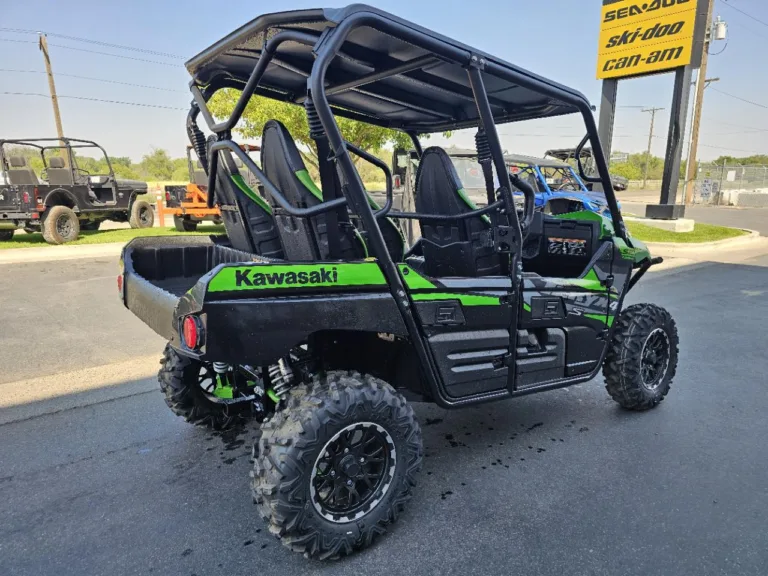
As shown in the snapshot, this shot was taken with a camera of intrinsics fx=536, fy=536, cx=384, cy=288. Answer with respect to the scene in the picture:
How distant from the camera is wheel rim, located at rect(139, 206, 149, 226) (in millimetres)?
15641

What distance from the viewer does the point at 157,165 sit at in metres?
73.6

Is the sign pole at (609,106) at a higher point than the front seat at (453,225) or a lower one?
higher

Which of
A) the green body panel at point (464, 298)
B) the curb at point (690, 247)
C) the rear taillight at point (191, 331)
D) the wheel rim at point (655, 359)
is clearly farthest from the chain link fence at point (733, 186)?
the rear taillight at point (191, 331)

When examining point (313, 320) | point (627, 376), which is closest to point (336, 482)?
point (313, 320)

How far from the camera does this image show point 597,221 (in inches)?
143

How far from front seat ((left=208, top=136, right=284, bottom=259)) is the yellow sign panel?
588 inches

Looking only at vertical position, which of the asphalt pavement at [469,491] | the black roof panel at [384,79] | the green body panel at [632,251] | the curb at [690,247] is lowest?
the curb at [690,247]

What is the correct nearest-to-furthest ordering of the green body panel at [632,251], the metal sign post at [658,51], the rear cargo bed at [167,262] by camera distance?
the rear cargo bed at [167,262], the green body panel at [632,251], the metal sign post at [658,51]

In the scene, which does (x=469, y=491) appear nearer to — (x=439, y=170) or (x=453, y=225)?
(x=453, y=225)

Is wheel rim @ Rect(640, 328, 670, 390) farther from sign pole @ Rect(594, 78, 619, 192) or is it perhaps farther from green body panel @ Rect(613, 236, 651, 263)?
sign pole @ Rect(594, 78, 619, 192)

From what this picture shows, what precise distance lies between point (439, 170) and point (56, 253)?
10539mm

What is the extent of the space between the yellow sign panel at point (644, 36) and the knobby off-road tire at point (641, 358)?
43.9ft

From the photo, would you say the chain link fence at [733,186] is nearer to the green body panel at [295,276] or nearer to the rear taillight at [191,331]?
the green body panel at [295,276]

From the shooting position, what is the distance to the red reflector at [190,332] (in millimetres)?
2076
